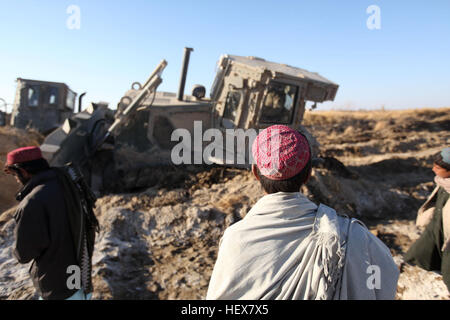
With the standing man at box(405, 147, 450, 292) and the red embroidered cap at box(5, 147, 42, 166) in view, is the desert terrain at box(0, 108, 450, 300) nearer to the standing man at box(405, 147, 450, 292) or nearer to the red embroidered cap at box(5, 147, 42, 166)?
the standing man at box(405, 147, 450, 292)

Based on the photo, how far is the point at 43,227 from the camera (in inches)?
86.7

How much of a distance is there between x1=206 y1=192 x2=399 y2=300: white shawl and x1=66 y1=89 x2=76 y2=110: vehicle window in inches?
473

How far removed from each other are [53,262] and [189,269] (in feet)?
6.93

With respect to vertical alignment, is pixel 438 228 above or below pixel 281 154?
below

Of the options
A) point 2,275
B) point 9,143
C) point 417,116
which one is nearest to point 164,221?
point 2,275

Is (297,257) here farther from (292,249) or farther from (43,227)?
(43,227)

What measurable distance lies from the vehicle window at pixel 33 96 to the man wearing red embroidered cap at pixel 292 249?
1179 cm

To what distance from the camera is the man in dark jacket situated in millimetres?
2168

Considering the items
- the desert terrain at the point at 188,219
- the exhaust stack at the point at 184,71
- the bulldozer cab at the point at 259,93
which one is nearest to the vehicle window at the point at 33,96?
the desert terrain at the point at 188,219

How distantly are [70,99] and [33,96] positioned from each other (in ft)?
4.19

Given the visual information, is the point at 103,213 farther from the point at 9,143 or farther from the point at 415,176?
the point at 415,176

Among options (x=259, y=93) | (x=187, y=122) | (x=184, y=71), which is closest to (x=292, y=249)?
(x=259, y=93)

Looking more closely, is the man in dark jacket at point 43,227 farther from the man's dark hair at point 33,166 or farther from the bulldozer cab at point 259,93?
the bulldozer cab at point 259,93

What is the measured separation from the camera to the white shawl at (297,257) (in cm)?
108
